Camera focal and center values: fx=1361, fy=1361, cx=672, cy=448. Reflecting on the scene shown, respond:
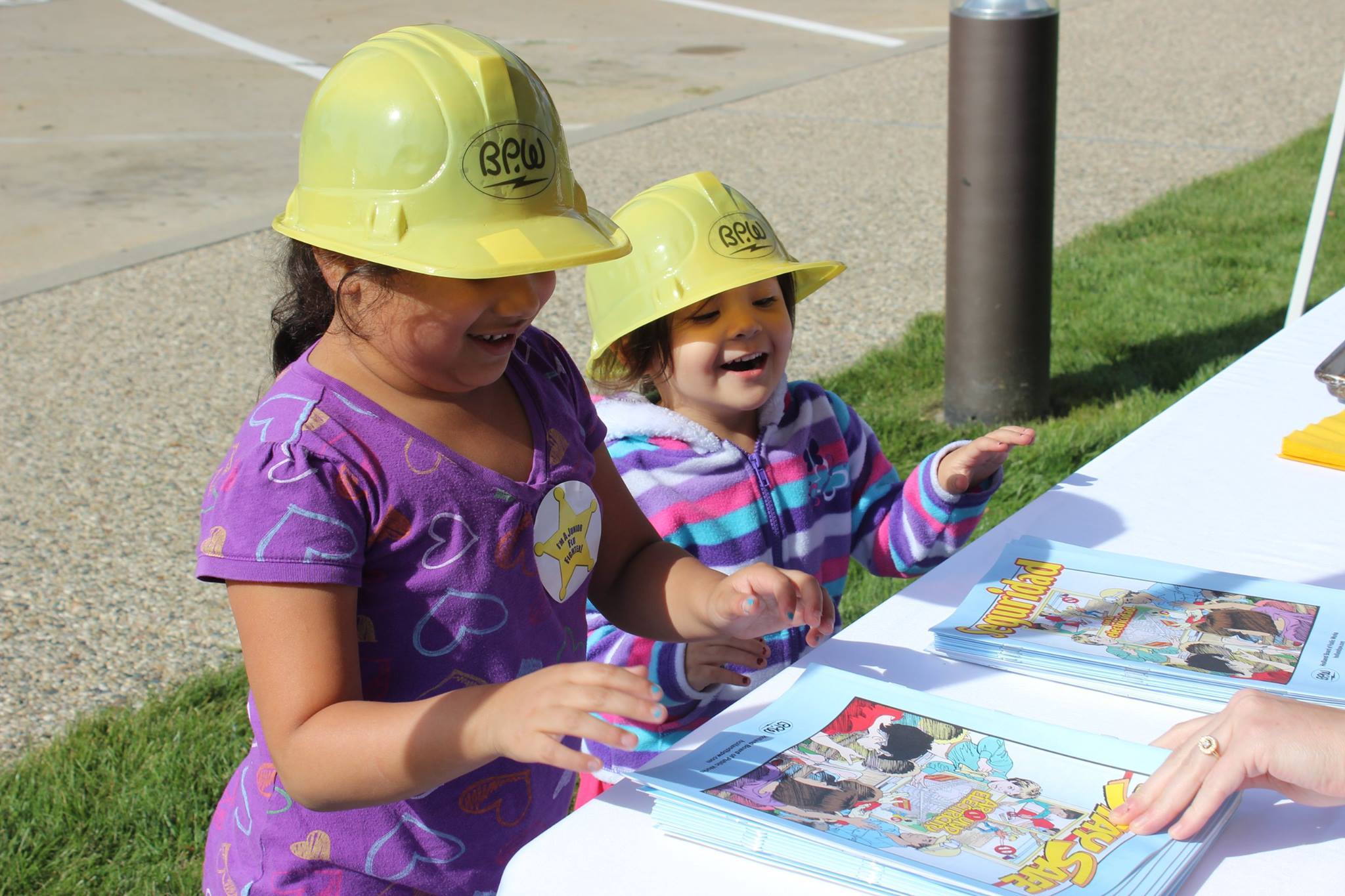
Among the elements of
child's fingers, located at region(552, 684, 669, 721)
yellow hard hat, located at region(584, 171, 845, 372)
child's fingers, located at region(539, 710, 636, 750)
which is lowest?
child's fingers, located at region(539, 710, 636, 750)

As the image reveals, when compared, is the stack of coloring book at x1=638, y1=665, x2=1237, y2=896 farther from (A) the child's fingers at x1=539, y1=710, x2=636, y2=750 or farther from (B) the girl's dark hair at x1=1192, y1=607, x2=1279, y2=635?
(B) the girl's dark hair at x1=1192, y1=607, x2=1279, y2=635

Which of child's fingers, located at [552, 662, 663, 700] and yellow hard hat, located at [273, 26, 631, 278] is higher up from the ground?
yellow hard hat, located at [273, 26, 631, 278]

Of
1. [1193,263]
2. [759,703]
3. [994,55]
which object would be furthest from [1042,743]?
[1193,263]

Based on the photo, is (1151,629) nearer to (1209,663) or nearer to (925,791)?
(1209,663)

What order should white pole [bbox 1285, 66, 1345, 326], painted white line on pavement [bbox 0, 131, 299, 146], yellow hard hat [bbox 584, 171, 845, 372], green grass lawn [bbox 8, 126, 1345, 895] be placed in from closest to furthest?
yellow hard hat [bbox 584, 171, 845, 372] → green grass lawn [bbox 8, 126, 1345, 895] → white pole [bbox 1285, 66, 1345, 326] → painted white line on pavement [bbox 0, 131, 299, 146]

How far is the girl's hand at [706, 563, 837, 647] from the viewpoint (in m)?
1.54

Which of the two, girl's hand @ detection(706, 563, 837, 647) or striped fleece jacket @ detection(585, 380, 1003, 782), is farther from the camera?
striped fleece jacket @ detection(585, 380, 1003, 782)

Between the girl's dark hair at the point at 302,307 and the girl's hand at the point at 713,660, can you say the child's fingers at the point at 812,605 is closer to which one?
the girl's hand at the point at 713,660

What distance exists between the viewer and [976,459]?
1.99 m

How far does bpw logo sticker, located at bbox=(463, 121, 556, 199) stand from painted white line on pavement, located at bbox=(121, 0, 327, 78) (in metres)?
8.23

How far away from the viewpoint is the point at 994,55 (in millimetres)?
3914

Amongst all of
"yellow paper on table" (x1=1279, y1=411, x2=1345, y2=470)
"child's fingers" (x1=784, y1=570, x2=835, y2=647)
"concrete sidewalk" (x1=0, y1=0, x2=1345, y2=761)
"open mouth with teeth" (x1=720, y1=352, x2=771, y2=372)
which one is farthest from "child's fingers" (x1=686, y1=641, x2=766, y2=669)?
"concrete sidewalk" (x1=0, y1=0, x2=1345, y2=761)

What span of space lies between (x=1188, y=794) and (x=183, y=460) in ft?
11.7

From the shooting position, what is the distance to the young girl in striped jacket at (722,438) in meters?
2.03
